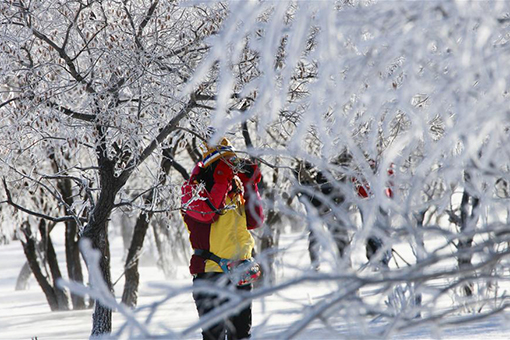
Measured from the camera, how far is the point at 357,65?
2316 mm

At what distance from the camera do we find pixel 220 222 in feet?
18.1

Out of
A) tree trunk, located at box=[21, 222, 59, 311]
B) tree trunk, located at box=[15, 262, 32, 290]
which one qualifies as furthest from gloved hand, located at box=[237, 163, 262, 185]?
tree trunk, located at box=[15, 262, 32, 290]

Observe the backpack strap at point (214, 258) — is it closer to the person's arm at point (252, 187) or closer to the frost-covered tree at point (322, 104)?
the person's arm at point (252, 187)

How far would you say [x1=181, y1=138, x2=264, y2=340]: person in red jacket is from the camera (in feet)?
17.7

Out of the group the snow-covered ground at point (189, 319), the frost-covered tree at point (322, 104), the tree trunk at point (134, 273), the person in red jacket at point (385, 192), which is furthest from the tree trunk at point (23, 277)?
the person in red jacket at point (385, 192)

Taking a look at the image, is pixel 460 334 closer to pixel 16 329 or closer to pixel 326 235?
pixel 326 235

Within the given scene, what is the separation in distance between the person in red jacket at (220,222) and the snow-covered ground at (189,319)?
322 millimetres

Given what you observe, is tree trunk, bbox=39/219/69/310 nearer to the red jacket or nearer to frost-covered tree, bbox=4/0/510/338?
frost-covered tree, bbox=4/0/510/338

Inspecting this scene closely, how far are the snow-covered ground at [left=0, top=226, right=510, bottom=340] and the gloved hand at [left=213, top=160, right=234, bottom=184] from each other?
0.72 meters

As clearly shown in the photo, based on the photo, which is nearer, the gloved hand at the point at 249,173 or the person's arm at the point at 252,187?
the person's arm at the point at 252,187

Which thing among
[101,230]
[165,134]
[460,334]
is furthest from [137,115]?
[460,334]

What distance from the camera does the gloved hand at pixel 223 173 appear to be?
5.63 meters

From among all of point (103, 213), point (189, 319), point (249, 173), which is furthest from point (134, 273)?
point (249, 173)

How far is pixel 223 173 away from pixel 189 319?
11.1ft
